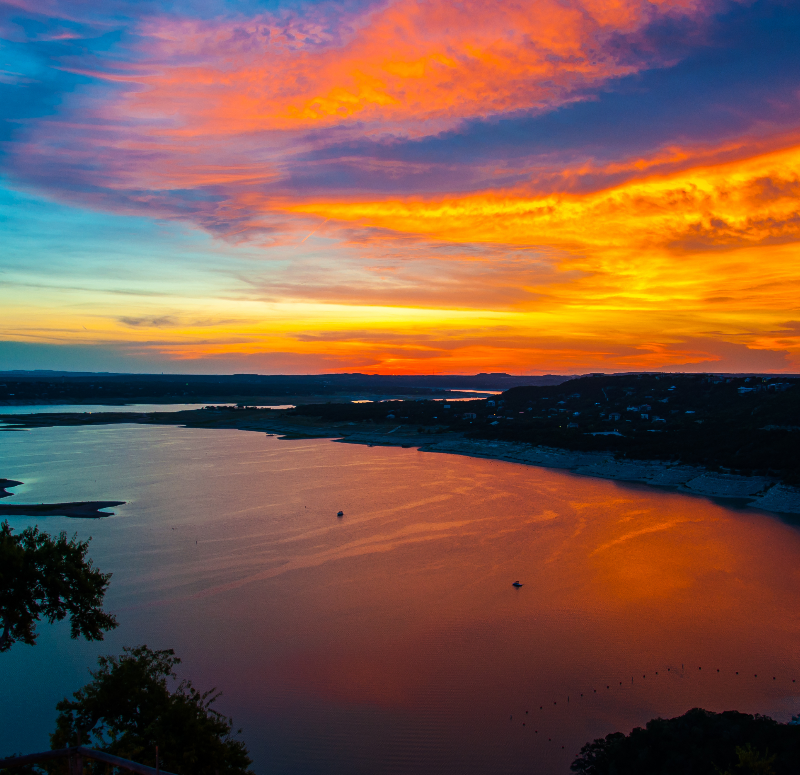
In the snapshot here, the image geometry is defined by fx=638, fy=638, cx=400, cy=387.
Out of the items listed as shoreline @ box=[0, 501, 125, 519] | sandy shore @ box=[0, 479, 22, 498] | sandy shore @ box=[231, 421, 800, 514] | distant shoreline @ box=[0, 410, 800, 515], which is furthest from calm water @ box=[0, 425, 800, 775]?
distant shoreline @ box=[0, 410, 800, 515]

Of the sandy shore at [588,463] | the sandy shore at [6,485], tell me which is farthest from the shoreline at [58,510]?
the sandy shore at [588,463]

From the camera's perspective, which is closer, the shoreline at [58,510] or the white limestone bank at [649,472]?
the shoreline at [58,510]

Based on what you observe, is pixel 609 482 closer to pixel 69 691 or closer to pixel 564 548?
pixel 564 548

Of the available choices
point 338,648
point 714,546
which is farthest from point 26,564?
point 714,546

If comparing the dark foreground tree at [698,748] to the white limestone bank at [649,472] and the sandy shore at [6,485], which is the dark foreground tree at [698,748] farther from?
the sandy shore at [6,485]

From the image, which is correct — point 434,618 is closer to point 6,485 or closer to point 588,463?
point 6,485

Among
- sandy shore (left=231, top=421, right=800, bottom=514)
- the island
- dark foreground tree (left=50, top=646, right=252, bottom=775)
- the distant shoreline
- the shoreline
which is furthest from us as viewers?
the island

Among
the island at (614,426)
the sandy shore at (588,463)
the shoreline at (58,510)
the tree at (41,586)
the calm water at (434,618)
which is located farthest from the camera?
the island at (614,426)

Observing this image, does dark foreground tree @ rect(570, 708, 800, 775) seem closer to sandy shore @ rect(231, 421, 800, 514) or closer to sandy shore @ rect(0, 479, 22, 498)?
sandy shore @ rect(231, 421, 800, 514)
